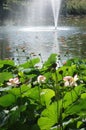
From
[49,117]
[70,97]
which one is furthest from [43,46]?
[49,117]

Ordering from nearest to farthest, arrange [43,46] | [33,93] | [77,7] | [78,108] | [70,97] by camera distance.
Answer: [78,108] → [70,97] → [33,93] → [43,46] → [77,7]

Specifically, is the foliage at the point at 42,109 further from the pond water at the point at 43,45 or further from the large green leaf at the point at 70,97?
the pond water at the point at 43,45

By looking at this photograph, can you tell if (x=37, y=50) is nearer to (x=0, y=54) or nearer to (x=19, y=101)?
(x=0, y=54)

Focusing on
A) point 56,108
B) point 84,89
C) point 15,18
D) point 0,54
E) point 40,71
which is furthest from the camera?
point 15,18

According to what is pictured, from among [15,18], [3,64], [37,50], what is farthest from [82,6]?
[3,64]

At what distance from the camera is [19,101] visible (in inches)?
72.0

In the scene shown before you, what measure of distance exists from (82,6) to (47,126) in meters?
48.0

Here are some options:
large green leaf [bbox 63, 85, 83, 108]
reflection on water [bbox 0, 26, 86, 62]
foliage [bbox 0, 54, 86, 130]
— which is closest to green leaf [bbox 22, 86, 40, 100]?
foliage [bbox 0, 54, 86, 130]

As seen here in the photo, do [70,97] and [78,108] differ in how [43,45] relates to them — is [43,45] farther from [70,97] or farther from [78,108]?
[78,108]

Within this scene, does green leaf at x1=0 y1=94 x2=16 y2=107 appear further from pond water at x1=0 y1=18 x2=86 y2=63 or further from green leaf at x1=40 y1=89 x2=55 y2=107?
pond water at x1=0 y1=18 x2=86 y2=63

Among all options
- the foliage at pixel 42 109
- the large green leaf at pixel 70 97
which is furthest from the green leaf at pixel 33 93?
the large green leaf at pixel 70 97

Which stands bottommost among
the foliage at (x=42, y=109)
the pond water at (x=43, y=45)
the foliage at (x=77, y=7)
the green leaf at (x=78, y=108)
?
the foliage at (x=77, y=7)

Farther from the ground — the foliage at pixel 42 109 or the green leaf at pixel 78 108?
the green leaf at pixel 78 108

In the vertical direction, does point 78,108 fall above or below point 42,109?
above
